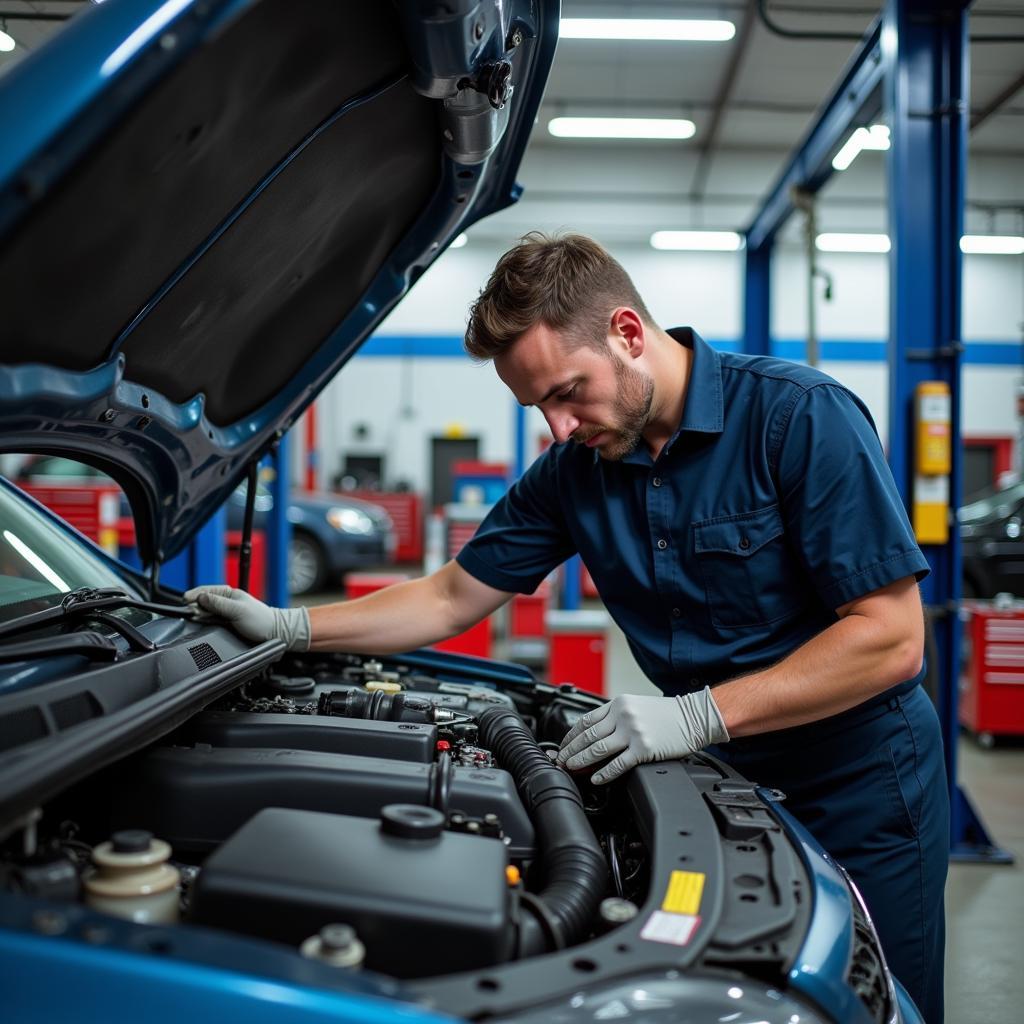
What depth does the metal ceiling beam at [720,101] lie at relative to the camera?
296 inches

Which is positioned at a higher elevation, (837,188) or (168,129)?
(837,188)

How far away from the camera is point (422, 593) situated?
2029 millimetres

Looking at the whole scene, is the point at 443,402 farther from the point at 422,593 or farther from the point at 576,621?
the point at 422,593

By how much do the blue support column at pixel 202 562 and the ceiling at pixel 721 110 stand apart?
437cm

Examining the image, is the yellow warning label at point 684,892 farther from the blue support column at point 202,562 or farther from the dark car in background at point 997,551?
the dark car in background at point 997,551

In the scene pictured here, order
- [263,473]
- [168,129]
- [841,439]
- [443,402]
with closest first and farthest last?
[168,129] < [841,439] < [263,473] < [443,402]

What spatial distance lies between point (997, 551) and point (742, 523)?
205 inches

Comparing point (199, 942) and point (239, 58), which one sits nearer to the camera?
point (199, 942)

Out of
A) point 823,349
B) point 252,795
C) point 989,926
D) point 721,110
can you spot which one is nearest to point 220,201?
point 252,795

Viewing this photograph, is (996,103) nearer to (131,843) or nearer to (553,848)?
(553,848)

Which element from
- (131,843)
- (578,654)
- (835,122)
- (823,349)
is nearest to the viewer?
(131,843)

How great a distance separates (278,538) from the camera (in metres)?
4.49

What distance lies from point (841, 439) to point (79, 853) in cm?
124

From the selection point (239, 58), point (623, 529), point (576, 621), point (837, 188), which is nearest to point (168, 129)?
point (239, 58)
